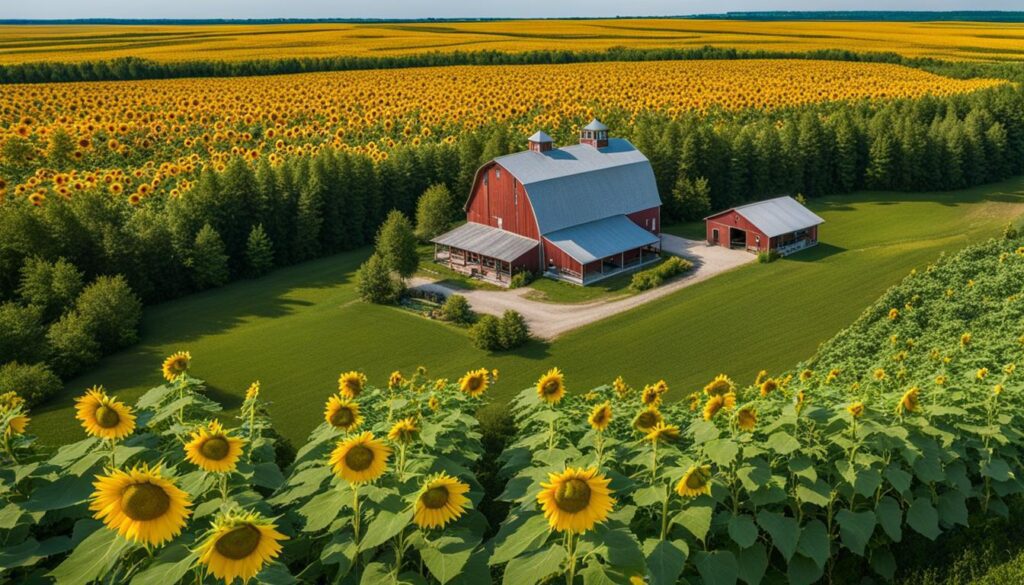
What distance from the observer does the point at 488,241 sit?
47812mm

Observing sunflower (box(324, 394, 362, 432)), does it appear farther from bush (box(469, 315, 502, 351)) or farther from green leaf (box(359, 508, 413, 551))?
bush (box(469, 315, 502, 351))

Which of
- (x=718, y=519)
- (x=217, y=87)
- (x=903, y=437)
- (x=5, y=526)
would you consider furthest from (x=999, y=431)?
(x=217, y=87)

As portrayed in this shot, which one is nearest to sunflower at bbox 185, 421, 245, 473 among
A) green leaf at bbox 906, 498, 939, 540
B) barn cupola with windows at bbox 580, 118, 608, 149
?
green leaf at bbox 906, 498, 939, 540

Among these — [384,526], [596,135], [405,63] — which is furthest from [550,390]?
[405,63]

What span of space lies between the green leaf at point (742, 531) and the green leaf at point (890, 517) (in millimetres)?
1893

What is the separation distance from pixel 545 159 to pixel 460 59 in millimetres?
75981

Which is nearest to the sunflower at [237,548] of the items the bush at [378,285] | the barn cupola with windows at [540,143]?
the bush at [378,285]

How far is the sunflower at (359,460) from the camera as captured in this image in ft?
23.0

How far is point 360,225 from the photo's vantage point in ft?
174

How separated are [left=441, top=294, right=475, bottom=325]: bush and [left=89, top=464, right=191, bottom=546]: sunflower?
1290 inches

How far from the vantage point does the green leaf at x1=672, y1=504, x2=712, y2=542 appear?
7.73m

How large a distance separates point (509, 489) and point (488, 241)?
1574 inches

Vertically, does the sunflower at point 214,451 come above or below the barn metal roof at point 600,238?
above

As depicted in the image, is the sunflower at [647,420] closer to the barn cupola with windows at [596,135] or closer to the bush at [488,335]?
the bush at [488,335]
